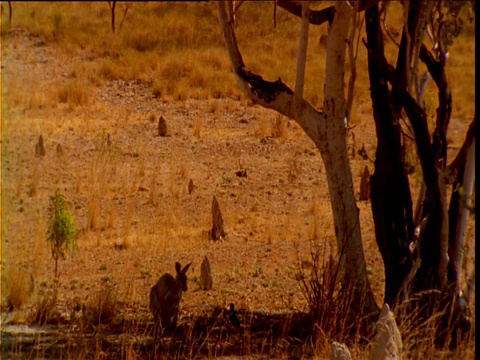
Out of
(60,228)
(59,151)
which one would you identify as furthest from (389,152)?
(59,151)

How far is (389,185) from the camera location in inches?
282

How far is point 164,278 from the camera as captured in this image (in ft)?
22.9

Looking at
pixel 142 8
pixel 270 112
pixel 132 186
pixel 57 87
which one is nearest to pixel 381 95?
pixel 132 186

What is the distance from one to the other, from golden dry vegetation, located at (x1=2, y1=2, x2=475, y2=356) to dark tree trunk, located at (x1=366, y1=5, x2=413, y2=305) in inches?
30.7

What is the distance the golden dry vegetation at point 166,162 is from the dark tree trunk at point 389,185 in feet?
2.56

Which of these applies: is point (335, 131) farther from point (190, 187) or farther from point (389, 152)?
point (190, 187)

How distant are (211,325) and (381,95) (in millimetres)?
2458

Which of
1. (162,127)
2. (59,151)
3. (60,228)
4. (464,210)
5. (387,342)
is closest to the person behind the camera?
(387,342)

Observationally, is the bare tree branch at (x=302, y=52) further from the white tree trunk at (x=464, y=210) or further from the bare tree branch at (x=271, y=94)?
the white tree trunk at (x=464, y=210)

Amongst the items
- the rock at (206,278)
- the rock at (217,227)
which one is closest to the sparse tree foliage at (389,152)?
the rock at (206,278)

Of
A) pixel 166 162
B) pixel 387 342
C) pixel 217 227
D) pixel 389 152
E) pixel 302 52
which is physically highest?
pixel 302 52

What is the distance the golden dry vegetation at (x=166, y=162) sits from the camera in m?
9.23

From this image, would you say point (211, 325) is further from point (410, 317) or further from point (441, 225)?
point (441, 225)

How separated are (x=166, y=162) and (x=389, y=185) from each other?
25.6ft
